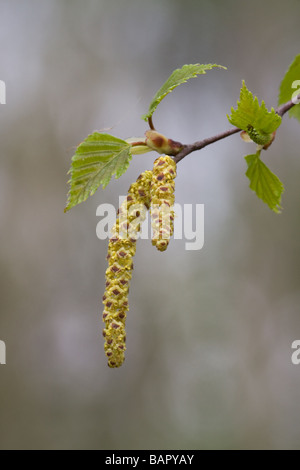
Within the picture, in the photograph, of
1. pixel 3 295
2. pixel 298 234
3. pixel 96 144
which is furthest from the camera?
pixel 3 295

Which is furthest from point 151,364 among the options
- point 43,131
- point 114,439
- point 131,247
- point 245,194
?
point 131,247

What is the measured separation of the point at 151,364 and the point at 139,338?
218mm

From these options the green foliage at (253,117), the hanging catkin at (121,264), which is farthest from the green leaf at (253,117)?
the hanging catkin at (121,264)

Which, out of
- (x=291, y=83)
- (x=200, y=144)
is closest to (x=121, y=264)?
(x=200, y=144)

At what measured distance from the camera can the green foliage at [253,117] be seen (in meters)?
0.57

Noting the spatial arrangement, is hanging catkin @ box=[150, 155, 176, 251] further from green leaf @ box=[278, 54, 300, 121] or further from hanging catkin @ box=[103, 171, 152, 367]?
green leaf @ box=[278, 54, 300, 121]

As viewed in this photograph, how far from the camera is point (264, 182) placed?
70 cm

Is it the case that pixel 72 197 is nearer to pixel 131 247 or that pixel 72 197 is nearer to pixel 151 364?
pixel 131 247

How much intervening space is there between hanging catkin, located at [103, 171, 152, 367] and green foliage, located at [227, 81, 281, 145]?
4.4 inches

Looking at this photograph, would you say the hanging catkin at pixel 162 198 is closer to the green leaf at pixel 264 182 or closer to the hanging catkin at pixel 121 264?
the hanging catkin at pixel 121 264

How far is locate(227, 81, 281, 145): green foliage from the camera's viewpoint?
0.57 m

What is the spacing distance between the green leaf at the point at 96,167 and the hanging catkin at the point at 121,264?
0.10 ft

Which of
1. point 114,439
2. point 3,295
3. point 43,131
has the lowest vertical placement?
point 114,439

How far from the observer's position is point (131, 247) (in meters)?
0.59
